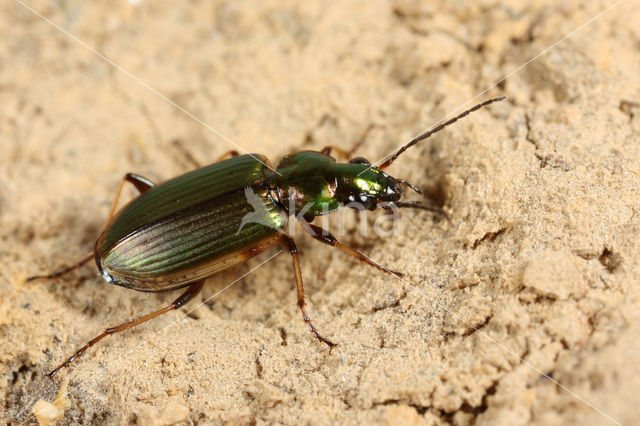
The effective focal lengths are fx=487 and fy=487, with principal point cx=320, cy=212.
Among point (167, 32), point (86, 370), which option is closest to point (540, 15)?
point (167, 32)

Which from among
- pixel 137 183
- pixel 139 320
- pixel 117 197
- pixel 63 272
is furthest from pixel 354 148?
pixel 63 272

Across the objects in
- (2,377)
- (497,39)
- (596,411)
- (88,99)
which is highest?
(497,39)

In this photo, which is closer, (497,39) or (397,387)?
(397,387)

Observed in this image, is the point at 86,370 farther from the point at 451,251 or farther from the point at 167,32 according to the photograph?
the point at 167,32

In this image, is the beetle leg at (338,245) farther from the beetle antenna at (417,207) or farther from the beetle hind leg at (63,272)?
Result: the beetle hind leg at (63,272)

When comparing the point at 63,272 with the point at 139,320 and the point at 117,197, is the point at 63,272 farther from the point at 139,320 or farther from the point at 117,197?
the point at 139,320

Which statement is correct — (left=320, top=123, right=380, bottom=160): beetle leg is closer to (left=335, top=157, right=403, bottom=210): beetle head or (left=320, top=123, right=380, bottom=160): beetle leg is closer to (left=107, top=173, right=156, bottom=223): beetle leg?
(left=335, top=157, right=403, bottom=210): beetle head

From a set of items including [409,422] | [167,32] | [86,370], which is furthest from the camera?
[167,32]
